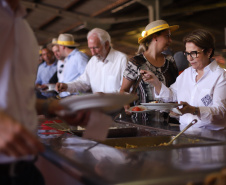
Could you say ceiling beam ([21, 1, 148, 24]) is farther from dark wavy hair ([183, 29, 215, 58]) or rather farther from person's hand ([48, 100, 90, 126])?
person's hand ([48, 100, 90, 126])

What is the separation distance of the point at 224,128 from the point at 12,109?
5.95ft

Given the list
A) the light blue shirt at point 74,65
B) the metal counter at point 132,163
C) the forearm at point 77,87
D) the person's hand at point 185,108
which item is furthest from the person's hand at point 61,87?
the metal counter at point 132,163

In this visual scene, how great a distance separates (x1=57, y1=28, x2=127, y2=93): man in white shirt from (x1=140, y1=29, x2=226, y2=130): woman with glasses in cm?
139

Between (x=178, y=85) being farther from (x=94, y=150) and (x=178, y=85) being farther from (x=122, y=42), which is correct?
(x=122, y=42)

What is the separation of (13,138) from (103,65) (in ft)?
10.8

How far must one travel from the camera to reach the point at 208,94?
7.51ft

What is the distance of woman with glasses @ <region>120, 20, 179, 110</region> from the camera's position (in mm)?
3006

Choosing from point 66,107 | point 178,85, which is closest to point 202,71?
point 178,85

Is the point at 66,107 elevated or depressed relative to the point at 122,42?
depressed

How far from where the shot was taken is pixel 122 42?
13055 mm

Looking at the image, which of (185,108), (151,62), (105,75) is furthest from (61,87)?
(185,108)

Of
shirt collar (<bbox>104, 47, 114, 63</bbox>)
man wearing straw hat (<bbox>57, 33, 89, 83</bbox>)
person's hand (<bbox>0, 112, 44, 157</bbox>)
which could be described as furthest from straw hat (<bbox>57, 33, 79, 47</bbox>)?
person's hand (<bbox>0, 112, 44, 157</bbox>)

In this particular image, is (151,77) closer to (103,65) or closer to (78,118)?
(103,65)

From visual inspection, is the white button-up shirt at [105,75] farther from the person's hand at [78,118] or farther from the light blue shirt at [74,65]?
the person's hand at [78,118]
